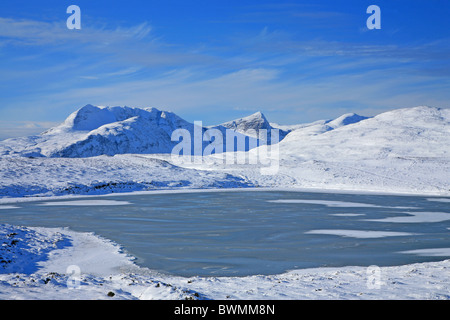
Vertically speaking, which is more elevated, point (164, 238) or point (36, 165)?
point (36, 165)

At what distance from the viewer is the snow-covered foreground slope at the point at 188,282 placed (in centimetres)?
965

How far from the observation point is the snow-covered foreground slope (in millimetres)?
9648

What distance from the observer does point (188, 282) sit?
1122 centimetres

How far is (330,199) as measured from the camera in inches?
Answer: 1443

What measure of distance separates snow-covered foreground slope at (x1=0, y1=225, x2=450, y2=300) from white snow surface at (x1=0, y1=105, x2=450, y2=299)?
28 millimetres

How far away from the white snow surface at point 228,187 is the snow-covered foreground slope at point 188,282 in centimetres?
3

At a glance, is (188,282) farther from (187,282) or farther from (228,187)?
(228,187)

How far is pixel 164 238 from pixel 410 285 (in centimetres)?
1108

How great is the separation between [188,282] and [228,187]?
1566 inches

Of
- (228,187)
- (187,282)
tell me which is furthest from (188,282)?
(228,187)

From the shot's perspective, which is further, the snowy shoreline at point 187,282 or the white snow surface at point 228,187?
the white snow surface at point 228,187
